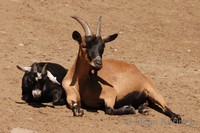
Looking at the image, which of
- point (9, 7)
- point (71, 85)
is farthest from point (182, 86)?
point (9, 7)

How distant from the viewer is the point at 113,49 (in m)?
14.3

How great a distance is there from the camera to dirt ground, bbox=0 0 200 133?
905 cm

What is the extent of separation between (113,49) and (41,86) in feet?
15.6

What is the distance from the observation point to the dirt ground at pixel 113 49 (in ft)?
29.7

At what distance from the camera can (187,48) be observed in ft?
49.6

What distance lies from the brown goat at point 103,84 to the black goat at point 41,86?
21 centimetres

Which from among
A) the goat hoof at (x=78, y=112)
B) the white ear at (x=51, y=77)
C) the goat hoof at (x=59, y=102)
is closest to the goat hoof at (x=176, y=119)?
the goat hoof at (x=78, y=112)

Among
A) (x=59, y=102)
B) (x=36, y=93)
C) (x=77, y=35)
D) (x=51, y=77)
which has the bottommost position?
(x=59, y=102)

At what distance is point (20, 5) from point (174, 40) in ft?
14.6

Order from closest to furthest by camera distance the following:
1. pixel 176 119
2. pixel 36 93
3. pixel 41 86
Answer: pixel 176 119 → pixel 36 93 → pixel 41 86

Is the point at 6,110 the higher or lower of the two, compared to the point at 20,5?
lower

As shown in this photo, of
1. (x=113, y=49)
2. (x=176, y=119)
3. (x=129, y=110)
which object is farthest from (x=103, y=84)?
(x=113, y=49)

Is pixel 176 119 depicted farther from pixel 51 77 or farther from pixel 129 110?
pixel 51 77

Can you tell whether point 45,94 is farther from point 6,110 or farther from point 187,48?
point 187,48
